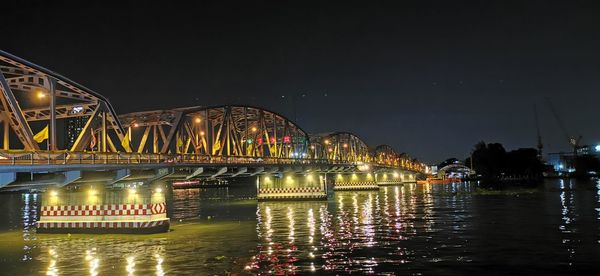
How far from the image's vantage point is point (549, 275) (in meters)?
23.0

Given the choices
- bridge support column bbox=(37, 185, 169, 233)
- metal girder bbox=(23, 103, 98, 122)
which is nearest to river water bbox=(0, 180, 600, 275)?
bridge support column bbox=(37, 185, 169, 233)

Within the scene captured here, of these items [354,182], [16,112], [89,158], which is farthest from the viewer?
[354,182]

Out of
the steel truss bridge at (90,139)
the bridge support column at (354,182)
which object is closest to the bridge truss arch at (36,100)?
the steel truss bridge at (90,139)

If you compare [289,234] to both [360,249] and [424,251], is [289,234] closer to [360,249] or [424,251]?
[360,249]

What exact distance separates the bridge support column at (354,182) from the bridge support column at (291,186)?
60.6 meters

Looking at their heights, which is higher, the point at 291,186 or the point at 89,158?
the point at 89,158

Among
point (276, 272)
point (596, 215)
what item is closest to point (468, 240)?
point (276, 272)

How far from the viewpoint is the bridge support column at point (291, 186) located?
98312 mm

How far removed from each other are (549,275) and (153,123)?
182 ft

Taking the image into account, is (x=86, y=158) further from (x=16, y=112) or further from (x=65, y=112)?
(x=65, y=112)

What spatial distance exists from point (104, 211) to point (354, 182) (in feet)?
406

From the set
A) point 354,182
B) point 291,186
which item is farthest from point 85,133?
point 354,182

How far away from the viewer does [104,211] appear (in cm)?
4338

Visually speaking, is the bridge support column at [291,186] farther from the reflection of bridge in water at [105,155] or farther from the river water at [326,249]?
the river water at [326,249]
